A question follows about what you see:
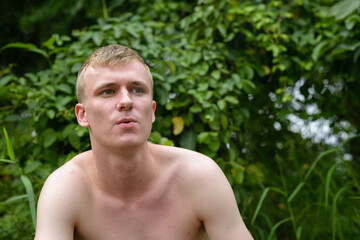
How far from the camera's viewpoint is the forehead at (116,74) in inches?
70.2

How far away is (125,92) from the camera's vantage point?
1768 millimetres

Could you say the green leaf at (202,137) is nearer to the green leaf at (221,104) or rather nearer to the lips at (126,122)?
Result: the green leaf at (221,104)

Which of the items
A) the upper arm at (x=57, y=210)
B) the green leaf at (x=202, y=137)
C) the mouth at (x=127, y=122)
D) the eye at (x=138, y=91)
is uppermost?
the eye at (x=138, y=91)

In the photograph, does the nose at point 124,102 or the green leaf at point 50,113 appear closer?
the nose at point 124,102

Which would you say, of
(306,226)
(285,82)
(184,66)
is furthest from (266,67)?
(306,226)

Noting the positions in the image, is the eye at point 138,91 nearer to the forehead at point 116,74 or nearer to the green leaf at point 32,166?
the forehead at point 116,74

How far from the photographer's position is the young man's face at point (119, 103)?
5.75 feet

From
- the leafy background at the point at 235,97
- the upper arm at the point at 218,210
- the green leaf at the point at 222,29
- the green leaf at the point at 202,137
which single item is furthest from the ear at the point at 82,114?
the green leaf at the point at 222,29

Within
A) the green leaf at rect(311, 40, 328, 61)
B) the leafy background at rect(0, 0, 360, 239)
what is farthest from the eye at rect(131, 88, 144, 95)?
the green leaf at rect(311, 40, 328, 61)

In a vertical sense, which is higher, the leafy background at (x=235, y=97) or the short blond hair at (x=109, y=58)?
the short blond hair at (x=109, y=58)

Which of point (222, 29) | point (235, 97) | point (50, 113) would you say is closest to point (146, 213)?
point (50, 113)

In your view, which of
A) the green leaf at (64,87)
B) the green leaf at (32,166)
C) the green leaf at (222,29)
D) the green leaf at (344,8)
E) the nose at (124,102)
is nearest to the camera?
the nose at (124,102)

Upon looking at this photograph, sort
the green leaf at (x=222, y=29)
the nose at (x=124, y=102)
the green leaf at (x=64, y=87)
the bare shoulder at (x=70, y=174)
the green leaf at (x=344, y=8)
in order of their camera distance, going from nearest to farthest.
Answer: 1. the nose at (x=124, y=102)
2. the bare shoulder at (x=70, y=174)
3. the green leaf at (x=64, y=87)
4. the green leaf at (x=344, y=8)
5. the green leaf at (x=222, y=29)

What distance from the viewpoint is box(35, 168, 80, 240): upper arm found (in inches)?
69.2
